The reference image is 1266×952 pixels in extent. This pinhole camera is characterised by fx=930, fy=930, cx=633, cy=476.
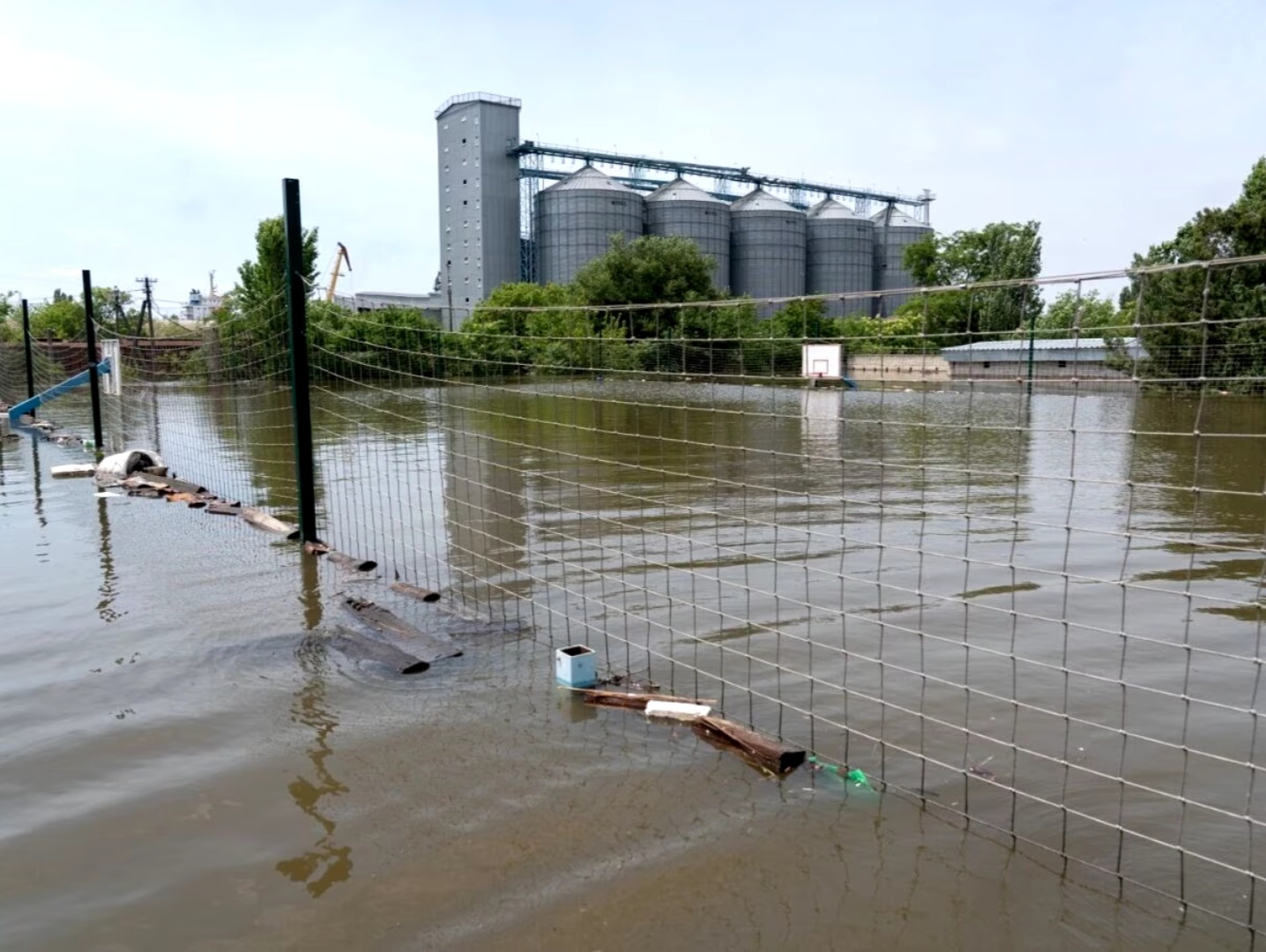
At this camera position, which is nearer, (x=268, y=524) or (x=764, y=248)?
(x=268, y=524)

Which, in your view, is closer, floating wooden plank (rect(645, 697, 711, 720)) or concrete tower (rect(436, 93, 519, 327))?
floating wooden plank (rect(645, 697, 711, 720))

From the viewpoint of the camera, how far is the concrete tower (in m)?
62.3

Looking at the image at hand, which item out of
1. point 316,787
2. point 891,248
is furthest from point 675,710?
point 891,248

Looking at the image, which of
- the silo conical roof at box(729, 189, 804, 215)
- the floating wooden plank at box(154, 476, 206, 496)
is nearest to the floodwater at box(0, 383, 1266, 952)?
the floating wooden plank at box(154, 476, 206, 496)

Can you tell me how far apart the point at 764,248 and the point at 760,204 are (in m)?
4.18

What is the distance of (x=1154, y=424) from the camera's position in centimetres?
1823

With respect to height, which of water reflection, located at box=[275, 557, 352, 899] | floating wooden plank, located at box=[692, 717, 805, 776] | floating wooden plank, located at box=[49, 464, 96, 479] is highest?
floating wooden plank, located at box=[49, 464, 96, 479]

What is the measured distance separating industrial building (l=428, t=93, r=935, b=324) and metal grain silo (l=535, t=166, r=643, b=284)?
60 mm

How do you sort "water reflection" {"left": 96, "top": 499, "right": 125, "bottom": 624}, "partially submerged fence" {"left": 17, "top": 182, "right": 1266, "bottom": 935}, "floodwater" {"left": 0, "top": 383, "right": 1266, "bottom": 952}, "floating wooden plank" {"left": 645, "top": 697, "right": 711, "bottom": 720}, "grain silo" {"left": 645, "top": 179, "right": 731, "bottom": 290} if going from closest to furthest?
"floodwater" {"left": 0, "top": 383, "right": 1266, "bottom": 952}
"partially submerged fence" {"left": 17, "top": 182, "right": 1266, "bottom": 935}
"floating wooden plank" {"left": 645, "top": 697, "right": 711, "bottom": 720}
"water reflection" {"left": 96, "top": 499, "right": 125, "bottom": 624}
"grain silo" {"left": 645, "top": 179, "right": 731, "bottom": 290}

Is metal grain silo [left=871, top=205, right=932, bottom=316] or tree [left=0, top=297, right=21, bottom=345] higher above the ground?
metal grain silo [left=871, top=205, right=932, bottom=316]

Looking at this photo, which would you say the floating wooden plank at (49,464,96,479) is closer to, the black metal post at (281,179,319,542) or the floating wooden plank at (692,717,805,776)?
the black metal post at (281,179,319,542)

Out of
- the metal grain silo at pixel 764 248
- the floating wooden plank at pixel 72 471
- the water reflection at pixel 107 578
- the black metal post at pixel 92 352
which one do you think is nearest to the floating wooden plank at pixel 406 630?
the water reflection at pixel 107 578

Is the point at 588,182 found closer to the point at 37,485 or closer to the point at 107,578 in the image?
the point at 37,485

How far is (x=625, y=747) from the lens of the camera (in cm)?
395
